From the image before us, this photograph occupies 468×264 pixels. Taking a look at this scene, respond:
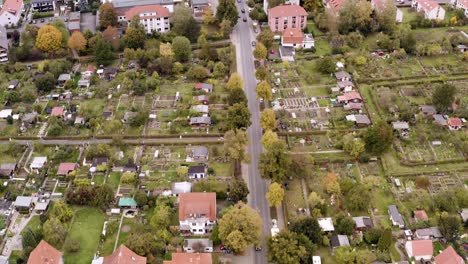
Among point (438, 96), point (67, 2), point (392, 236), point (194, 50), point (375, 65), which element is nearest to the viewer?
point (392, 236)

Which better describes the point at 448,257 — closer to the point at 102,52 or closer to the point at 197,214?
the point at 197,214

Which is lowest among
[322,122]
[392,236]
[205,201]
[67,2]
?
[392,236]

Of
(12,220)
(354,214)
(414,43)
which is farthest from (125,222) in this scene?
(414,43)

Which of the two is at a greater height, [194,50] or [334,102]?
[194,50]

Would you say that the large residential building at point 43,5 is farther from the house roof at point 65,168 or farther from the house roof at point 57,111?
the house roof at point 65,168

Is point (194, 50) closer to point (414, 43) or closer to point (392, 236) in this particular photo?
point (414, 43)

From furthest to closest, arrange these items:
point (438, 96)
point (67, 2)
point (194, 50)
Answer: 1. point (67, 2)
2. point (194, 50)
3. point (438, 96)
